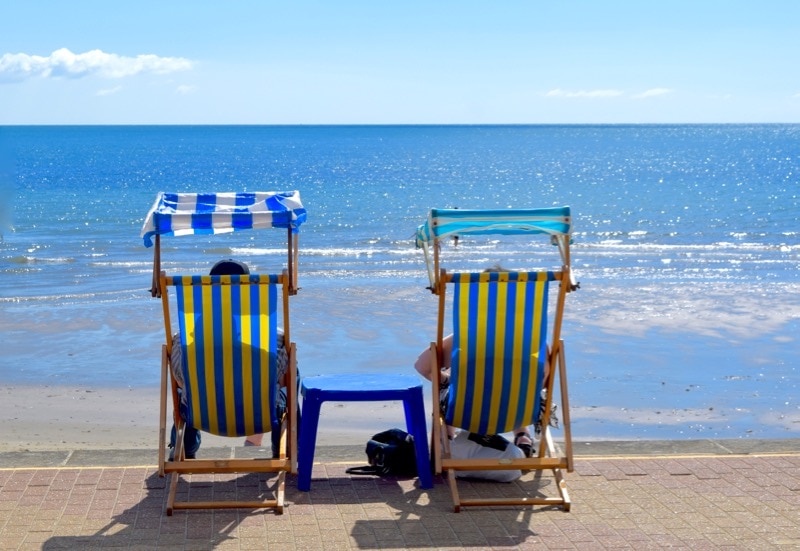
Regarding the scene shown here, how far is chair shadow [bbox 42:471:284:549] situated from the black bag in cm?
50

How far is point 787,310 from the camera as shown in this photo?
1299 cm

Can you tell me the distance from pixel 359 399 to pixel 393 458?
412 mm

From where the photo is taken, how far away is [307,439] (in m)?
5.35

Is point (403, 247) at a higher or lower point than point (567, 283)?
lower

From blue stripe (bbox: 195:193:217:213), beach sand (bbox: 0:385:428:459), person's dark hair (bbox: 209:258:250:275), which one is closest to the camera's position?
person's dark hair (bbox: 209:258:250:275)

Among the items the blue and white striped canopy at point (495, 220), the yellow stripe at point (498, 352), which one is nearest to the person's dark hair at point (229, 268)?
the blue and white striped canopy at point (495, 220)

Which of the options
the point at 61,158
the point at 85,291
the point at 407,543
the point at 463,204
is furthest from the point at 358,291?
the point at 61,158

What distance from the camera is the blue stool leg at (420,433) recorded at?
5340 millimetres

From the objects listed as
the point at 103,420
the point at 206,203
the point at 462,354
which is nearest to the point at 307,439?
the point at 462,354

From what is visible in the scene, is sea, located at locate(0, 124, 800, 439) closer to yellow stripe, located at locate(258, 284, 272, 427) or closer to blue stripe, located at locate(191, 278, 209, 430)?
blue stripe, located at locate(191, 278, 209, 430)

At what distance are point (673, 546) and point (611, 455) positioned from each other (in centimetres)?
142

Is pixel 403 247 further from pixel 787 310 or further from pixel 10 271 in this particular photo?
pixel 787 310

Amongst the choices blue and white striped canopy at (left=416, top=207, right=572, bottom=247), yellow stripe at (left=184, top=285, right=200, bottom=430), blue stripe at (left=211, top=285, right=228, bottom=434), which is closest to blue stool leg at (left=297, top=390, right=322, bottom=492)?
blue stripe at (left=211, top=285, right=228, bottom=434)

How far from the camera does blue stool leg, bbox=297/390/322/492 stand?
17.4 ft
